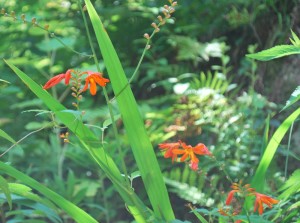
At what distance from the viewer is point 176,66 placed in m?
3.25

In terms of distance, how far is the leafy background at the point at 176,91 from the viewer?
251 centimetres

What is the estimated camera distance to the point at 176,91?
270 cm

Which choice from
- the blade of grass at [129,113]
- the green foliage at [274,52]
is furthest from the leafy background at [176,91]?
the green foliage at [274,52]

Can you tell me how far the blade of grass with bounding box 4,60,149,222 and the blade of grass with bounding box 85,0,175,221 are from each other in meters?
0.05

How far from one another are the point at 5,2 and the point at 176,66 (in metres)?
0.84

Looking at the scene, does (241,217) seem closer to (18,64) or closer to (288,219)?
(288,219)

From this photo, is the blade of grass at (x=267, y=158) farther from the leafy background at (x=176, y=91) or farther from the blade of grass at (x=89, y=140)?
the leafy background at (x=176, y=91)

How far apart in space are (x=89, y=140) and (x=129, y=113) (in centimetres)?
11

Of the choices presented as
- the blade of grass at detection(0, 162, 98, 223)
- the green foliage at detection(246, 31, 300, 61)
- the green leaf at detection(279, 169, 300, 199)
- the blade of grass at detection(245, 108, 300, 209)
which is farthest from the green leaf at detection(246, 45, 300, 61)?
the blade of grass at detection(0, 162, 98, 223)

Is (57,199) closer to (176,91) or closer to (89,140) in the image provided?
(89,140)

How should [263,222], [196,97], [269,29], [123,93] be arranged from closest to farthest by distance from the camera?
[263,222], [123,93], [196,97], [269,29]

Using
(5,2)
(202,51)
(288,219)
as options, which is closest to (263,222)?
(288,219)

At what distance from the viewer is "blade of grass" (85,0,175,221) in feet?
4.99

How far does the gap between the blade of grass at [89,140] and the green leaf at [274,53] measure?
39cm
